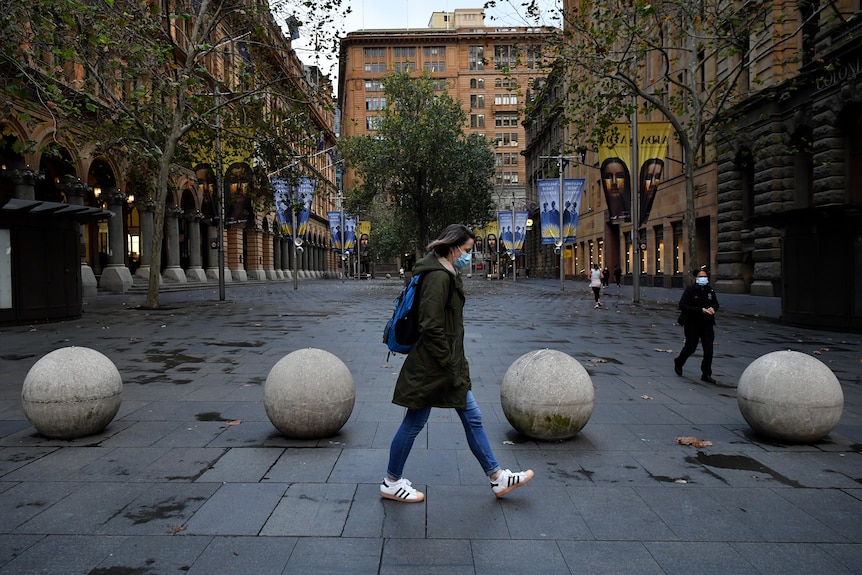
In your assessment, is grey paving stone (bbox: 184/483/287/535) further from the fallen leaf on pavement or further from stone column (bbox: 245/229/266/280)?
stone column (bbox: 245/229/266/280)

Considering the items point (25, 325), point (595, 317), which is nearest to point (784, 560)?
point (595, 317)

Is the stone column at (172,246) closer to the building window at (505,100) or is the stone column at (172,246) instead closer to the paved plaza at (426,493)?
the paved plaza at (426,493)

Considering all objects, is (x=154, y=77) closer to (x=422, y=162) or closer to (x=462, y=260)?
(x=462, y=260)

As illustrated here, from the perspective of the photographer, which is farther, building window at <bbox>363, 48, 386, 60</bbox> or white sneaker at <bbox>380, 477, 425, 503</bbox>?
building window at <bbox>363, 48, 386, 60</bbox>

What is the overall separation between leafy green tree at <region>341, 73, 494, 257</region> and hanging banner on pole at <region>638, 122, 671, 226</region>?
66.4 ft

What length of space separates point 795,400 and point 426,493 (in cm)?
353

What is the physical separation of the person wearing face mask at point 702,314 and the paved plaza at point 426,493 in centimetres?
42

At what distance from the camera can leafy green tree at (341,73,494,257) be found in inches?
1654

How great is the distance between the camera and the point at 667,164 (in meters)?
37.8

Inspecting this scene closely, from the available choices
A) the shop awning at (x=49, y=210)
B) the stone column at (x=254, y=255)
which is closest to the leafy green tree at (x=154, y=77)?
the shop awning at (x=49, y=210)

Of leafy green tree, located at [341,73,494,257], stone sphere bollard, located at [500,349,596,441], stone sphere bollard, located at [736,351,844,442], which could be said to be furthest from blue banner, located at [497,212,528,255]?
stone sphere bollard, located at [500,349,596,441]

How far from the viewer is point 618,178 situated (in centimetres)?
2388

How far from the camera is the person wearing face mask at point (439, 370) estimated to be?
157 inches

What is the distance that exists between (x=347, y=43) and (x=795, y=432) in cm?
11831
